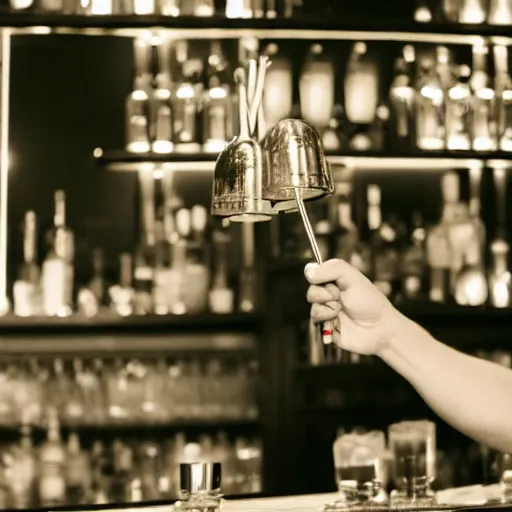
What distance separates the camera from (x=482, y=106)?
3.34 m

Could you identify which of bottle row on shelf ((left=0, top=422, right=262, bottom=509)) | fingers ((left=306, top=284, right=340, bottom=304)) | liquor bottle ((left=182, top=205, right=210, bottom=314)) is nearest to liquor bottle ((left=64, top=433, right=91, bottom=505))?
bottle row on shelf ((left=0, top=422, right=262, bottom=509))

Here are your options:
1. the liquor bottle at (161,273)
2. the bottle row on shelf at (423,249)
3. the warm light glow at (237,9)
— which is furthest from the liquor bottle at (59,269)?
the warm light glow at (237,9)

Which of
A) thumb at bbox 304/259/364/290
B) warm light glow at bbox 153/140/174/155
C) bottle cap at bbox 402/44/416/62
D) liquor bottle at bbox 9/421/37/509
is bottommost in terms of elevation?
liquor bottle at bbox 9/421/37/509

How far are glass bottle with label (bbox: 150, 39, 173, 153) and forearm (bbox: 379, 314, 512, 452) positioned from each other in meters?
1.74

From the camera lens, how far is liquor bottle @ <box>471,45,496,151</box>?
3314 millimetres

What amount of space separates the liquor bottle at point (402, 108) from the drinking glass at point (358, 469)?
5.41ft

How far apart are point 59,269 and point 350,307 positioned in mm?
1761

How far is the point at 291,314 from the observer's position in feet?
10.2

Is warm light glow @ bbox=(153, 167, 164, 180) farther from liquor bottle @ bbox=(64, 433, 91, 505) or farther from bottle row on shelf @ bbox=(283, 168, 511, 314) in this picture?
liquor bottle @ bbox=(64, 433, 91, 505)

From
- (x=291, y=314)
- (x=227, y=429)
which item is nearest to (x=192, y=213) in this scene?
(x=291, y=314)

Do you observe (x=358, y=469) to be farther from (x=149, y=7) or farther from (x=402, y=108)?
(x=149, y=7)

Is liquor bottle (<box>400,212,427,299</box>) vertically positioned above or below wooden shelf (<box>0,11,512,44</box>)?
below

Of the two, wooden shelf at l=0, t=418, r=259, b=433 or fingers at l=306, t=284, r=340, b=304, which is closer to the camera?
fingers at l=306, t=284, r=340, b=304

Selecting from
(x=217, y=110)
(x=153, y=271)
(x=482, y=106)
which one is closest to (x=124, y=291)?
(x=153, y=271)
